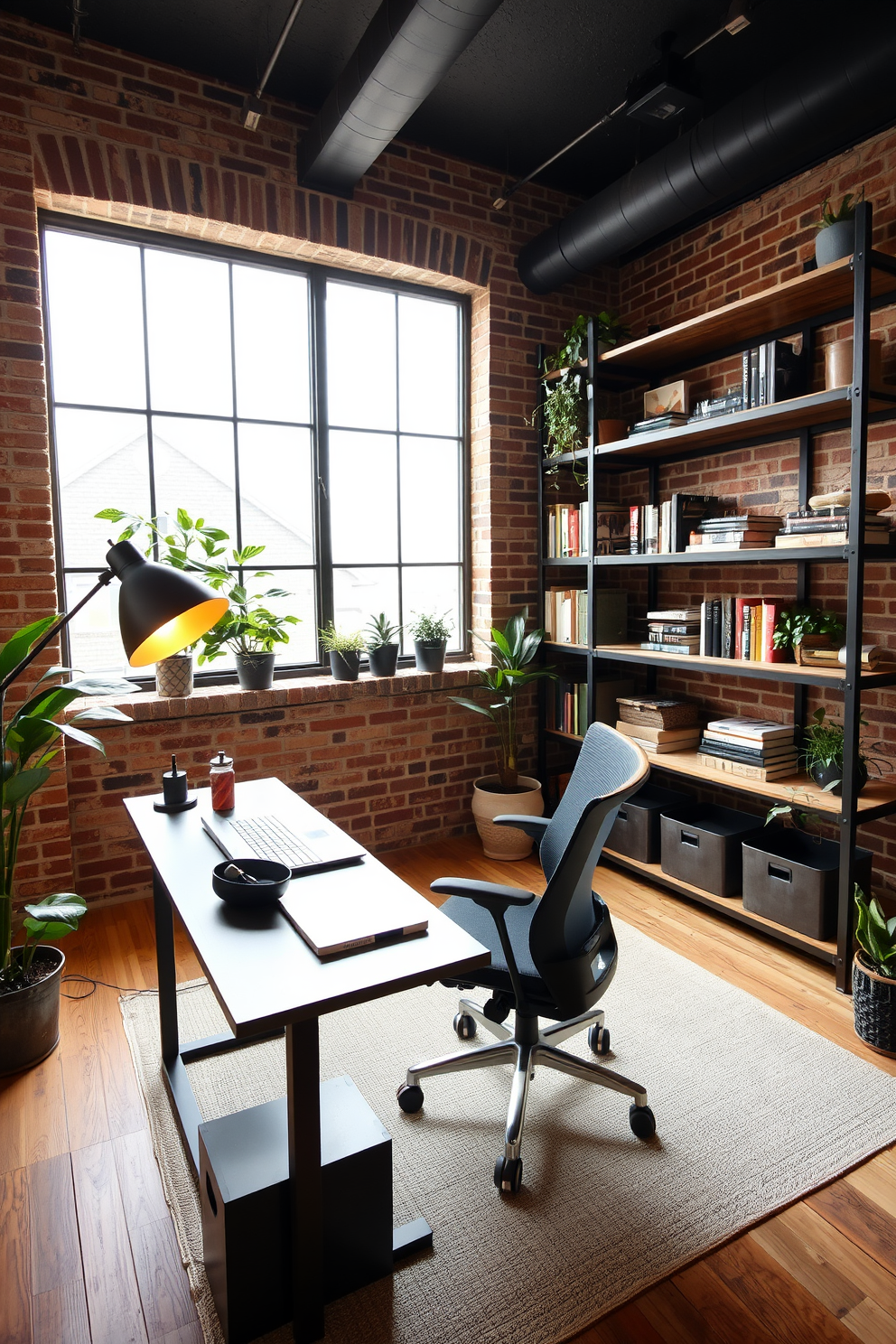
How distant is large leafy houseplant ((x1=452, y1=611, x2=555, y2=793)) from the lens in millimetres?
3789

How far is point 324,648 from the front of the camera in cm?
380

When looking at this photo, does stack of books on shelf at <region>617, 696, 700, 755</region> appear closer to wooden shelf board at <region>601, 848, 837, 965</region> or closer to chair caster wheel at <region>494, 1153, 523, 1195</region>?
wooden shelf board at <region>601, 848, 837, 965</region>

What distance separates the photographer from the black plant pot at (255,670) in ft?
11.2

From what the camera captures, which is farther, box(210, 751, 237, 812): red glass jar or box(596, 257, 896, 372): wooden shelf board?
box(596, 257, 896, 372): wooden shelf board

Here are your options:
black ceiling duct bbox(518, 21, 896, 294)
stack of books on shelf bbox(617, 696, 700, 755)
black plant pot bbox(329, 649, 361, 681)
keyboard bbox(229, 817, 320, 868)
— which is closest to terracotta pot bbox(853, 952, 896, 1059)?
stack of books on shelf bbox(617, 696, 700, 755)

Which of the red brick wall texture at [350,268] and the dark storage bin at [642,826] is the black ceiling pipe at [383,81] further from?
the dark storage bin at [642,826]

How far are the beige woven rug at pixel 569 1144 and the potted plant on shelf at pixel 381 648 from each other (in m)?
1.63

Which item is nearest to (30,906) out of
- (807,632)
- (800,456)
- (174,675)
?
(174,675)

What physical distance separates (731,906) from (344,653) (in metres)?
2.01

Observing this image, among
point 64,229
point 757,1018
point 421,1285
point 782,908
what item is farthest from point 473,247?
point 421,1285

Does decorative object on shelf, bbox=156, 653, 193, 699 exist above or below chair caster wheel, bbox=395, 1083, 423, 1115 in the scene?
above

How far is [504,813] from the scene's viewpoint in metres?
3.74

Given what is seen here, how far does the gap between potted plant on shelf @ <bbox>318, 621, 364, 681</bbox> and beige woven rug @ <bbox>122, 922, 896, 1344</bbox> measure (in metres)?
1.54

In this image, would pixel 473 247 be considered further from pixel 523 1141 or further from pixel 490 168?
pixel 523 1141
